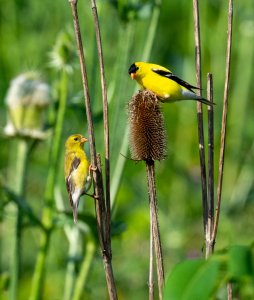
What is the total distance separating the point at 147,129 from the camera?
1.93 metres

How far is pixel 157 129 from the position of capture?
6.38 feet

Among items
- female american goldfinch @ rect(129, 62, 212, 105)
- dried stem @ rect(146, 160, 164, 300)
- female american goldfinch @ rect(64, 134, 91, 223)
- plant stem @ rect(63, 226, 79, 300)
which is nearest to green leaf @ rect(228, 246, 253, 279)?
dried stem @ rect(146, 160, 164, 300)

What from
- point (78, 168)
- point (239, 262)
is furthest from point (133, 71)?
point (239, 262)

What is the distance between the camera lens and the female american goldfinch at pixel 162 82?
2.34 m

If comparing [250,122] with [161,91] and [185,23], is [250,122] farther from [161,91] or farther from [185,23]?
[161,91]

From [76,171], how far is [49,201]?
1.82ft

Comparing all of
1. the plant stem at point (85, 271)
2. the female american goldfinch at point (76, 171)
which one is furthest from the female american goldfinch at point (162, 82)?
the plant stem at point (85, 271)

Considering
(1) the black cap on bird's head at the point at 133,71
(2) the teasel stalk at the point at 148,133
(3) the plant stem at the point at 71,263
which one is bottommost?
(2) the teasel stalk at the point at 148,133

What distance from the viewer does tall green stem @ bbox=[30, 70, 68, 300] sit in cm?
310

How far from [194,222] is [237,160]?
2.03ft

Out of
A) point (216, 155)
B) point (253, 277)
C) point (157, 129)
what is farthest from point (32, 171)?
point (253, 277)

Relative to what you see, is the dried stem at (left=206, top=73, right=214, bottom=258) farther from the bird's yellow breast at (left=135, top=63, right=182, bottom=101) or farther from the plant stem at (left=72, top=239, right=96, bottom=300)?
the plant stem at (left=72, top=239, right=96, bottom=300)

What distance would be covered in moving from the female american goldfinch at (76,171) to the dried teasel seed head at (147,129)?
59cm

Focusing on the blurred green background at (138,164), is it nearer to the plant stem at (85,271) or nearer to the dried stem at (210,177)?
the plant stem at (85,271)
